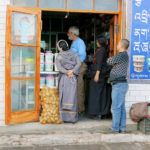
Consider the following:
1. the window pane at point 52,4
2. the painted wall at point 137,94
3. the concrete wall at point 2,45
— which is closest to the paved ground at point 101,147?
the painted wall at point 137,94

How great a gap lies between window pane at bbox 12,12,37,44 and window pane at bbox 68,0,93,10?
78 centimetres

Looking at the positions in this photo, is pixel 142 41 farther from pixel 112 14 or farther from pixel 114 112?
pixel 114 112

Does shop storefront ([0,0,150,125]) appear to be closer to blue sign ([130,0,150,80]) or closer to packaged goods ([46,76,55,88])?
packaged goods ([46,76,55,88])

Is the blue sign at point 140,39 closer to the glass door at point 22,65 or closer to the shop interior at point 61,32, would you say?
the shop interior at point 61,32

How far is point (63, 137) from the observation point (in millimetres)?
4516

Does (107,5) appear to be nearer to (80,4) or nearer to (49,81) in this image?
(80,4)

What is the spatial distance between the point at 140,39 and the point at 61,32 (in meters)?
4.33

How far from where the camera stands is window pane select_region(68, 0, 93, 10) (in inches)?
206

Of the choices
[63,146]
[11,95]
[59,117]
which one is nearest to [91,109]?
[59,117]

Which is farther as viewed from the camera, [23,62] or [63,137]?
[23,62]

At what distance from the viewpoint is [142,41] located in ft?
17.3

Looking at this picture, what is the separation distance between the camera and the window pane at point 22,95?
4996 millimetres

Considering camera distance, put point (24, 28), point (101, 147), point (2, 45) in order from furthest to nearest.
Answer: point (24, 28), point (2, 45), point (101, 147)

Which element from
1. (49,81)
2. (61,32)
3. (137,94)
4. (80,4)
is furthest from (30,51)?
(61,32)
